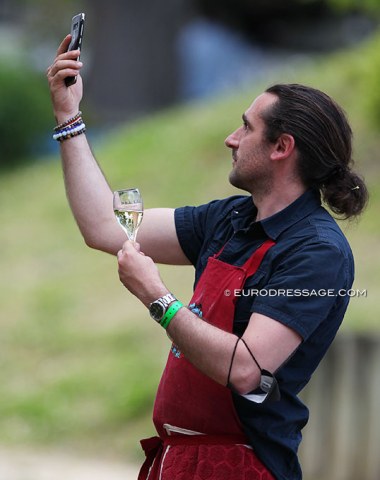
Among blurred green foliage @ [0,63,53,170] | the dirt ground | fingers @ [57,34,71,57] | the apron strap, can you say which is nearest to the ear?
the apron strap

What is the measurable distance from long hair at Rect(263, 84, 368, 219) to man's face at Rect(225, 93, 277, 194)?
25 mm

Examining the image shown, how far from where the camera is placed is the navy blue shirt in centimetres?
281

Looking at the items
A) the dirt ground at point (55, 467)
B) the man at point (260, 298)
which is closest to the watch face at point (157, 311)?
the man at point (260, 298)

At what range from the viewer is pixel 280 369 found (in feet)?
9.53

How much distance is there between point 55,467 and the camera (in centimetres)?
688

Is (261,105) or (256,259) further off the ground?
(261,105)

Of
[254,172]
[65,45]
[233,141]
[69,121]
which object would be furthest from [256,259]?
[65,45]

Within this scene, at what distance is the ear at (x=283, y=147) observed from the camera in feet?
9.91

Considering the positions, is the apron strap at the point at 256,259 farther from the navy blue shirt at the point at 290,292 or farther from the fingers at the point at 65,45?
the fingers at the point at 65,45

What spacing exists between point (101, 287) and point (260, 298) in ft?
24.4

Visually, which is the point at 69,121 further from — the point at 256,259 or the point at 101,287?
the point at 101,287

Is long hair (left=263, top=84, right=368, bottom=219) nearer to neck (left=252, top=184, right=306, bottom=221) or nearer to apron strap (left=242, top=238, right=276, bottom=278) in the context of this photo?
neck (left=252, top=184, right=306, bottom=221)

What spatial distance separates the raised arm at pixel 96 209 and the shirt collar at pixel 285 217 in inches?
12.5

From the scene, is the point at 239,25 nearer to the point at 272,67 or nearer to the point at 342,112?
the point at 272,67
